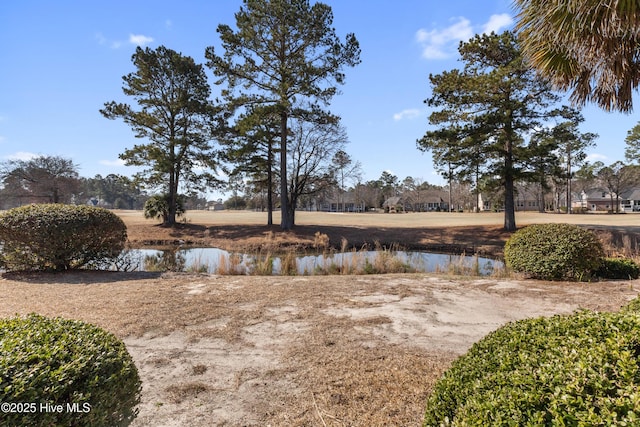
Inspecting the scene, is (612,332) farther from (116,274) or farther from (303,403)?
(116,274)

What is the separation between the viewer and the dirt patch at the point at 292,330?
2820 mm

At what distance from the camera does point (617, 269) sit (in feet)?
26.3

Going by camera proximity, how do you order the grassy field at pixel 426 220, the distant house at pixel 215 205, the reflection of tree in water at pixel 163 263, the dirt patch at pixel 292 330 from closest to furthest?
the dirt patch at pixel 292 330, the reflection of tree in water at pixel 163 263, the grassy field at pixel 426 220, the distant house at pixel 215 205

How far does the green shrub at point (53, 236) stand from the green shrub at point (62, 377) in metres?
7.38

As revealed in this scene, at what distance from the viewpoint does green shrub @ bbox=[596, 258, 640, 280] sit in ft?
25.9

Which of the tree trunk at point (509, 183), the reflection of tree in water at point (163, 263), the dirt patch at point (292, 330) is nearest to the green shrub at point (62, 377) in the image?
the dirt patch at point (292, 330)

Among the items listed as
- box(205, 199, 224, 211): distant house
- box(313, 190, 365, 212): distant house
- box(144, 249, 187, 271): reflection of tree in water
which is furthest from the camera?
box(205, 199, 224, 211): distant house

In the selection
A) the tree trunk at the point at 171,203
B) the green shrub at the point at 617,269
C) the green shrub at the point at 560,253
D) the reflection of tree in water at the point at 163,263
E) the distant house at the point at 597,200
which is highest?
the distant house at the point at 597,200

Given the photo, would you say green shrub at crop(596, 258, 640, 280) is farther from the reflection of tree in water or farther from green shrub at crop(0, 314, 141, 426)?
the reflection of tree in water

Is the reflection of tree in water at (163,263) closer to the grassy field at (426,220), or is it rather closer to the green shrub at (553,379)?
the green shrub at (553,379)

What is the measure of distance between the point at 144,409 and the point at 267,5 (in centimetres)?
2026

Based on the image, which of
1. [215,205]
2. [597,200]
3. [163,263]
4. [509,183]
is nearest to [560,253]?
[163,263]

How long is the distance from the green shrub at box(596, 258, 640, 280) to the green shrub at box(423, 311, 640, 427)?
8.23 meters

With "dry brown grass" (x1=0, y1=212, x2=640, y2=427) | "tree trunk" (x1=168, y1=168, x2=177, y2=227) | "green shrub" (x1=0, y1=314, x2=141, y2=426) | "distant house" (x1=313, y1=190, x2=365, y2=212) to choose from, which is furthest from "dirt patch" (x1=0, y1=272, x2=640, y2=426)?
"distant house" (x1=313, y1=190, x2=365, y2=212)
